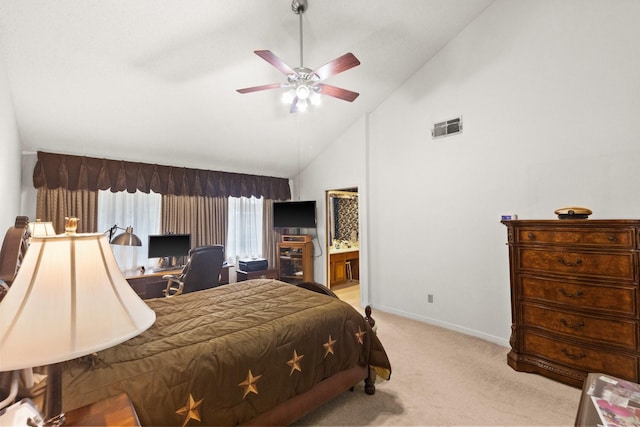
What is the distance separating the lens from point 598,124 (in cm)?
251

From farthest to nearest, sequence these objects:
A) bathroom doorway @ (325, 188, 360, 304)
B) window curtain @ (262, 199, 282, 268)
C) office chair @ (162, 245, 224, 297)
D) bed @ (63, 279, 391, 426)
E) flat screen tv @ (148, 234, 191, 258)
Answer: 1. bathroom doorway @ (325, 188, 360, 304)
2. window curtain @ (262, 199, 282, 268)
3. flat screen tv @ (148, 234, 191, 258)
4. office chair @ (162, 245, 224, 297)
5. bed @ (63, 279, 391, 426)

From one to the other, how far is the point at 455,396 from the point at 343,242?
4118mm

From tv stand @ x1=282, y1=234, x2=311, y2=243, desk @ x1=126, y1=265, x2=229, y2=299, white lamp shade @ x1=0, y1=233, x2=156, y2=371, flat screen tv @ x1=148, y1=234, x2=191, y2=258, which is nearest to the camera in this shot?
white lamp shade @ x1=0, y1=233, x2=156, y2=371

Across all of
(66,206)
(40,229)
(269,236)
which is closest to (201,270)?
(40,229)

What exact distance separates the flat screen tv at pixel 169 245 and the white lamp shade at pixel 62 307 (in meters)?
3.73

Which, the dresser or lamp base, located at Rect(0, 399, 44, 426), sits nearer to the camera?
lamp base, located at Rect(0, 399, 44, 426)

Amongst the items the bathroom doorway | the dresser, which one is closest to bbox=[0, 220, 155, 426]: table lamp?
the dresser

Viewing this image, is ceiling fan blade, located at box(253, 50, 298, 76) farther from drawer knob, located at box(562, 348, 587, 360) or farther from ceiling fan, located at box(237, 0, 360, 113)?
drawer knob, located at box(562, 348, 587, 360)

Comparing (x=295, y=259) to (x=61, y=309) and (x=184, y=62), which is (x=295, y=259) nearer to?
(x=184, y=62)

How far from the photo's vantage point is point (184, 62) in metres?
2.78

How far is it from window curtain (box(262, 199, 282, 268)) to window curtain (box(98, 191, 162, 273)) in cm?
184

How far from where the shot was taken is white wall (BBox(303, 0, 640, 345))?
2459mm

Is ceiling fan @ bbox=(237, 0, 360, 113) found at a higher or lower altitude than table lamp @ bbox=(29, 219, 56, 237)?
higher

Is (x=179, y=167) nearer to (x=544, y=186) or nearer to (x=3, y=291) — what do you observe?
Answer: (x=3, y=291)
